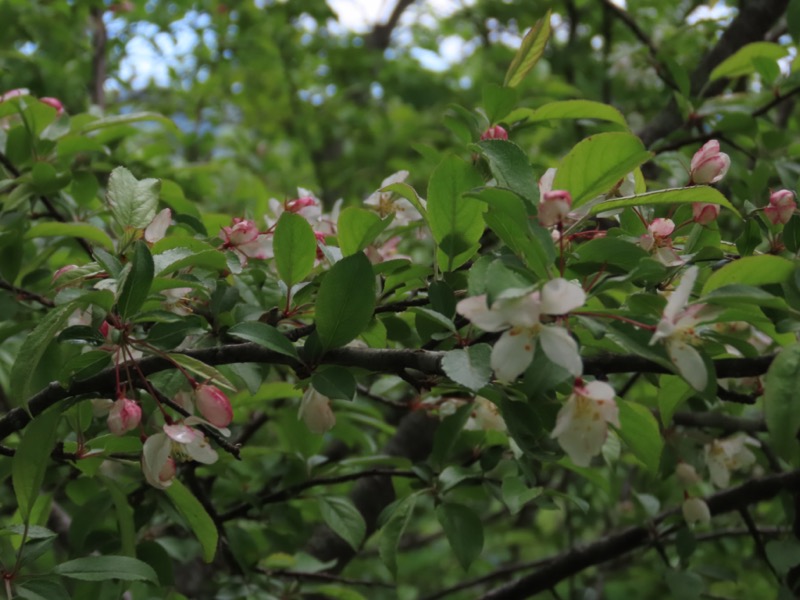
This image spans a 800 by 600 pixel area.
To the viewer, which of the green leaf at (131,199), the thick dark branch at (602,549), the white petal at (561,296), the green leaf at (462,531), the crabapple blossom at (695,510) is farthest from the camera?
the thick dark branch at (602,549)

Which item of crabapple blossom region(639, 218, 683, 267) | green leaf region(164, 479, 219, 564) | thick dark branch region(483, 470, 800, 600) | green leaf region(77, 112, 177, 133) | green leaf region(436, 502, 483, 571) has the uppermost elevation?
green leaf region(77, 112, 177, 133)

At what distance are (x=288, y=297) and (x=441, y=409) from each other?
16.0 inches

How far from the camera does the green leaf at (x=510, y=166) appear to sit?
88cm

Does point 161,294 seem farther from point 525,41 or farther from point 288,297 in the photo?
point 525,41

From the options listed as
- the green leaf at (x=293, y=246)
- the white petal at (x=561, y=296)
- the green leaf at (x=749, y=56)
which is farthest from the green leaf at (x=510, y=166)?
the green leaf at (x=749, y=56)

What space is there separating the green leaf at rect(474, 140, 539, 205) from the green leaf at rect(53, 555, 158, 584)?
0.61 meters

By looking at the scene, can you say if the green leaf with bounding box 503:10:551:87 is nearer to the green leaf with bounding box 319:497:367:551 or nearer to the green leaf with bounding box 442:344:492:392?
the green leaf with bounding box 442:344:492:392

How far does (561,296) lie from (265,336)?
0.33 metres

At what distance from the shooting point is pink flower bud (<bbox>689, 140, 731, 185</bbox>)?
1052 mm

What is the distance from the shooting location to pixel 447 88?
3.72 meters

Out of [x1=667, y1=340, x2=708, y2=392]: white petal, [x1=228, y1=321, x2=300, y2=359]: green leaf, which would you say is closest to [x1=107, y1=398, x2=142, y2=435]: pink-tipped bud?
[x1=228, y1=321, x2=300, y2=359]: green leaf

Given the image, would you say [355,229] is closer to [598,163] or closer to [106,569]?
[598,163]

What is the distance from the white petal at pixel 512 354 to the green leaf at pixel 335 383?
190 millimetres

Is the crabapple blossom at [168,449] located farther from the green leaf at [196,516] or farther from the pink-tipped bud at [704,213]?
the pink-tipped bud at [704,213]
